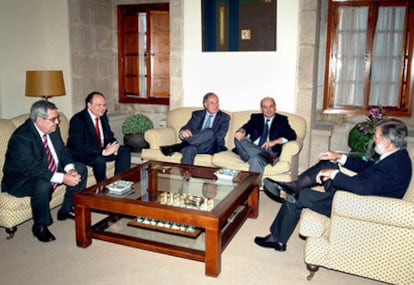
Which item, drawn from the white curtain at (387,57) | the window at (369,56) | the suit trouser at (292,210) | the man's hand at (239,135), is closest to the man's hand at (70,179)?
the suit trouser at (292,210)

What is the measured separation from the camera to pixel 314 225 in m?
2.68

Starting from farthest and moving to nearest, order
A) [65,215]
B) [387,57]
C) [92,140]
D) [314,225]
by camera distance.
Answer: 1. [387,57]
2. [92,140]
3. [65,215]
4. [314,225]

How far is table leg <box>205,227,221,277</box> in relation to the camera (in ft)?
8.89

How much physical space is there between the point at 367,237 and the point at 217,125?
8.88 feet

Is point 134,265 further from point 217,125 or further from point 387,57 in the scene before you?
point 387,57

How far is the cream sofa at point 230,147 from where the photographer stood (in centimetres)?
436

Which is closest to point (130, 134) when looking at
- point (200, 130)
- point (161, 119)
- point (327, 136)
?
point (161, 119)

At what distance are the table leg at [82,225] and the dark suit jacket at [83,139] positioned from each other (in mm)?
1044

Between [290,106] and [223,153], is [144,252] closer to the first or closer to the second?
[223,153]

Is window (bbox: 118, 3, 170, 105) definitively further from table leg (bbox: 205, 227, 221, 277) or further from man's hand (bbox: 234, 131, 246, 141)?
table leg (bbox: 205, 227, 221, 277)

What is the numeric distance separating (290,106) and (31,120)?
3165 millimetres

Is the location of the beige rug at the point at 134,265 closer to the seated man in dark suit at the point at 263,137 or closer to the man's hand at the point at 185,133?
the seated man in dark suit at the point at 263,137

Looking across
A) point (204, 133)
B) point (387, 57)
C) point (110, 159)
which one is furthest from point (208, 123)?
point (387, 57)

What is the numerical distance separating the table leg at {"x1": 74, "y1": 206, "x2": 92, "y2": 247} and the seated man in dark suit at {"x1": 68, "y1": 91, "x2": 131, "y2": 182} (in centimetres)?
98
